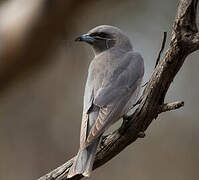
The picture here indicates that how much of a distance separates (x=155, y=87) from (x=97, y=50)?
3.14 ft

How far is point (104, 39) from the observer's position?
12.7 feet

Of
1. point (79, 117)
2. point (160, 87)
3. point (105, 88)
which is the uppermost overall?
point (160, 87)

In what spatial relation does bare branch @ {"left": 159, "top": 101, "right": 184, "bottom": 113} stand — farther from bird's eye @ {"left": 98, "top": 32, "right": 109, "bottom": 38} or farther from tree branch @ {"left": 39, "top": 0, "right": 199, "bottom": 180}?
bird's eye @ {"left": 98, "top": 32, "right": 109, "bottom": 38}

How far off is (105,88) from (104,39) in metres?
0.51

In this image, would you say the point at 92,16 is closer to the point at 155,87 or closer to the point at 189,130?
the point at 189,130

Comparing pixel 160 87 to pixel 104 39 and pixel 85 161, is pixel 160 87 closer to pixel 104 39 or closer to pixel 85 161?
pixel 85 161

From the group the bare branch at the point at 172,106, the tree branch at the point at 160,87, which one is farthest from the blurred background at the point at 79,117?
the bare branch at the point at 172,106

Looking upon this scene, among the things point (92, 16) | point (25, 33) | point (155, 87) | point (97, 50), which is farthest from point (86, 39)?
point (92, 16)

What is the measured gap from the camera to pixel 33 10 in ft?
13.0

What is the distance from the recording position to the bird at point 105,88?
3215 mm

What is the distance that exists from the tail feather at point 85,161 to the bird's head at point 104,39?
0.81 m

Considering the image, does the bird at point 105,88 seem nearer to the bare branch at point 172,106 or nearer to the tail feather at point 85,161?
the tail feather at point 85,161

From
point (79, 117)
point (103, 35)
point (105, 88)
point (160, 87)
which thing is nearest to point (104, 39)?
point (103, 35)

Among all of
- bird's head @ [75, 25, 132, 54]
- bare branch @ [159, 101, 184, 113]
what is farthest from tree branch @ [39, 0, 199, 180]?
bird's head @ [75, 25, 132, 54]
